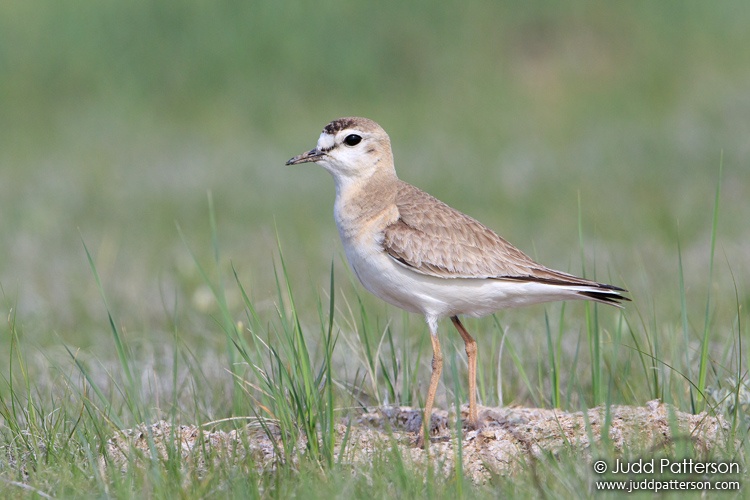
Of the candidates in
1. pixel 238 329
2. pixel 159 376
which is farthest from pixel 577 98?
pixel 238 329

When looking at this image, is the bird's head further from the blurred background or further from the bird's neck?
the blurred background

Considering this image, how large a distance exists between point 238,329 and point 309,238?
603cm

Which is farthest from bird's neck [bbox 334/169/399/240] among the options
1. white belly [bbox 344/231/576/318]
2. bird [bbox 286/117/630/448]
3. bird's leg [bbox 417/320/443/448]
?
bird's leg [bbox 417/320/443/448]

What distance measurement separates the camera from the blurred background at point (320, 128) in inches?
379

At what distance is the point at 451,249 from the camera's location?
4.80m

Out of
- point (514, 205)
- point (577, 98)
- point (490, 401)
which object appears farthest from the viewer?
point (577, 98)

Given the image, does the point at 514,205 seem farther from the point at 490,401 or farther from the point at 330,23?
the point at 330,23

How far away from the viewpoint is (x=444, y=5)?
18.5 metres

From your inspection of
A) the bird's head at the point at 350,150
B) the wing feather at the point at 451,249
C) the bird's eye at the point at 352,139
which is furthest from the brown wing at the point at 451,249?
the bird's eye at the point at 352,139

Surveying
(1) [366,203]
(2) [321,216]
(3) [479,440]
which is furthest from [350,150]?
(2) [321,216]

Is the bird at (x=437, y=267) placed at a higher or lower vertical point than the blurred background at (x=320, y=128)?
lower

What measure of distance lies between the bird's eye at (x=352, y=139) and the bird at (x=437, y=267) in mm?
32

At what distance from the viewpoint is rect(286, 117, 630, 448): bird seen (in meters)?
4.70

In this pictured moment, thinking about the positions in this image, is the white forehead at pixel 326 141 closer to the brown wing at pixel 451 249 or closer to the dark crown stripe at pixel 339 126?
the dark crown stripe at pixel 339 126
